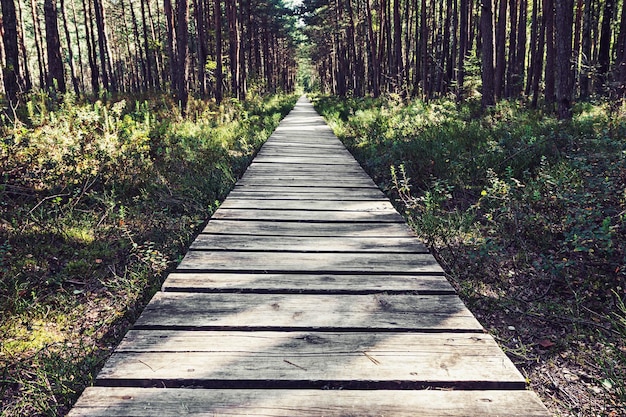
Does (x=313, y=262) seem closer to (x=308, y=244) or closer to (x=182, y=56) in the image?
(x=308, y=244)

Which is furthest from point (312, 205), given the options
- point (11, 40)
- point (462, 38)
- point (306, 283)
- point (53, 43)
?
point (462, 38)

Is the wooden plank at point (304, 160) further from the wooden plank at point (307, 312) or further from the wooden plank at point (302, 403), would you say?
the wooden plank at point (302, 403)

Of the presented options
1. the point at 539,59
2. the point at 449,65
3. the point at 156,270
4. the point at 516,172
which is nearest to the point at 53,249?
the point at 156,270

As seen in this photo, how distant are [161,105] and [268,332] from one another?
11.4m

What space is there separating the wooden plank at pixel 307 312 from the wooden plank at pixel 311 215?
1583 mm

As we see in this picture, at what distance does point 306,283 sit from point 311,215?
5.23 ft

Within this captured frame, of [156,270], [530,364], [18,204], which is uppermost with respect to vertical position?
[18,204]

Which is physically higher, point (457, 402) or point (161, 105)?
point (161, 105)

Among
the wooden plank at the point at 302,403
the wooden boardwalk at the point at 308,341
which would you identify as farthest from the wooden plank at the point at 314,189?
the wooden plank at the point at 302,403

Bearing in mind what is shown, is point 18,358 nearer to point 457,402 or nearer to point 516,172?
point 457,402

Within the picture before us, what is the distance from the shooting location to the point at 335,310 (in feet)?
7.40

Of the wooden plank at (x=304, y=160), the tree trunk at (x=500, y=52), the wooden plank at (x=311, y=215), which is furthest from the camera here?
the tree trunk at (x=500, y=52)

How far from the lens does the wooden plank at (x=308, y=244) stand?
319cm

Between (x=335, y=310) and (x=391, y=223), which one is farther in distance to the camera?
(x=391, y=223)
